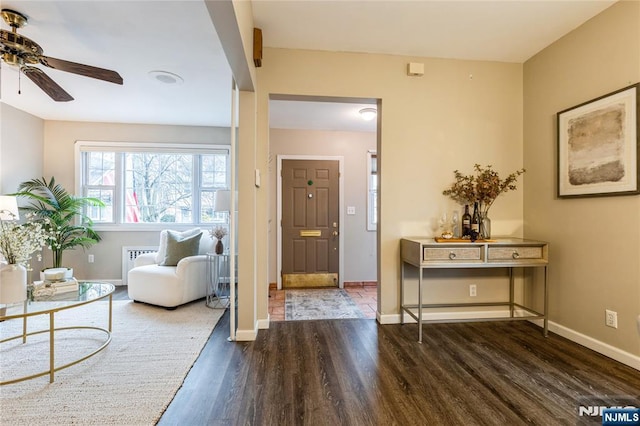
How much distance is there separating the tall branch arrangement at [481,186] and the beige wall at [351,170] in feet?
6.14

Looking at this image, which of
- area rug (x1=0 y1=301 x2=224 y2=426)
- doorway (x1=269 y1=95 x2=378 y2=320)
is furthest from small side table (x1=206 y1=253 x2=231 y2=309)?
doorway (x1=269 y1=95 x2=378 y2=320)

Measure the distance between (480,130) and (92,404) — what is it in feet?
12.3

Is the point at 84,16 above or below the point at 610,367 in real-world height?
above

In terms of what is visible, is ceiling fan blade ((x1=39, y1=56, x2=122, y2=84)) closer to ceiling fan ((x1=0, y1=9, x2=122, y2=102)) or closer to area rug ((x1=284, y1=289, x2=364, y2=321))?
ceiling fan ((x1=0, y1=9, x2=122, y2=102))

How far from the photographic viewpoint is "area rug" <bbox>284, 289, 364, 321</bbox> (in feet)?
10.2

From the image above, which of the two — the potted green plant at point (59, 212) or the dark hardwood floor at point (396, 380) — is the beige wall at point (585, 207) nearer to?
the dark hardwood floor at point (396, 380)

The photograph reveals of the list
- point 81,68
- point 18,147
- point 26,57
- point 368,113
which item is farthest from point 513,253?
point 18,147

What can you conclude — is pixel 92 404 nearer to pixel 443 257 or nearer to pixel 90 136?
pixel 443 257

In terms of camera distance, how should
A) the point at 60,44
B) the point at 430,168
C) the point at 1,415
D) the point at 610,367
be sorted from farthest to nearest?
the point at 430,168 → the point at 60,44 → the point at 610,367 → the point at 1,415

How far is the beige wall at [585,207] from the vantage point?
2049mm

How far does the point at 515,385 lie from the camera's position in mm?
1809

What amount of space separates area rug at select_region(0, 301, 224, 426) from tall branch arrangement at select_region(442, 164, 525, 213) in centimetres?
273

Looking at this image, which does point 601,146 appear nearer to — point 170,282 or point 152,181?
point 170,282

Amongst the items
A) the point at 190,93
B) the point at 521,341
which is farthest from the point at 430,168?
the point at 190,93
